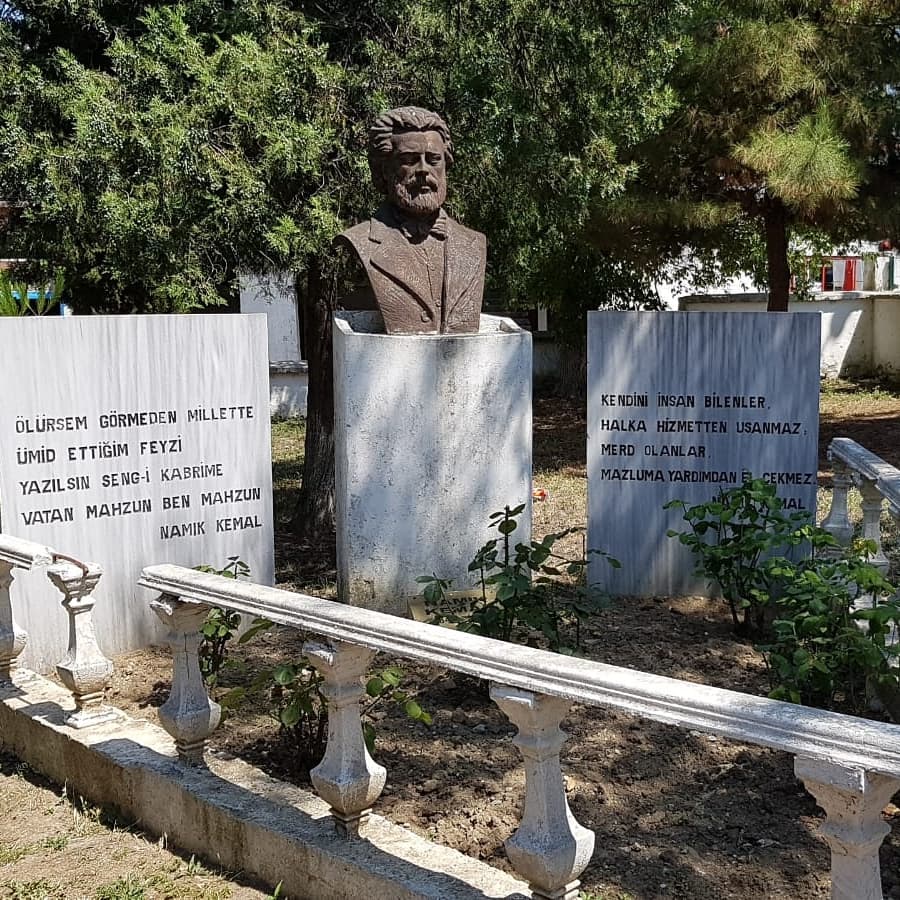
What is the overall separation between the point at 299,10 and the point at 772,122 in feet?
13.6

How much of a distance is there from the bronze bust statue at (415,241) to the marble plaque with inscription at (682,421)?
0.81m

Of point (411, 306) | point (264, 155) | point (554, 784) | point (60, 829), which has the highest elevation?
point (264, 155)

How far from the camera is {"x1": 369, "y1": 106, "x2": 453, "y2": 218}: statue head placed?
223 inches

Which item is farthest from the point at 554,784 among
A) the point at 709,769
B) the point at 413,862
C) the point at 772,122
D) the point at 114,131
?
the point at 772,122

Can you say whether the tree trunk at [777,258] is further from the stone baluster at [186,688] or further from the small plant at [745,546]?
the stone baluster at [186,688]

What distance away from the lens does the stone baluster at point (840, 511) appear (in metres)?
5.75

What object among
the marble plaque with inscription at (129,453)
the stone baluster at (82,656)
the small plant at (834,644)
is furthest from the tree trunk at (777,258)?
the stone baluster at (82,656)

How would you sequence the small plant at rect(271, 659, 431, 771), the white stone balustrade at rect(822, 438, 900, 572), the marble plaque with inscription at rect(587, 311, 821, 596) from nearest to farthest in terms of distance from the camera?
1. the small plant at rect(271, 659, 431, 771)
2. the white stone balustrade at rect(822, 438, 900, 572)
3. the marble plaque with inscription at rect(587, 311, 821, 596)

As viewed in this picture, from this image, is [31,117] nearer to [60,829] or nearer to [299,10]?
[299,10]

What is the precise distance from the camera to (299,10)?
291 inches

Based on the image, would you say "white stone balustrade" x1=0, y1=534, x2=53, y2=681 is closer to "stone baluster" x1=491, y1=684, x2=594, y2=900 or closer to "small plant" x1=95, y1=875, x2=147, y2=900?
"small plant" x1=95, y1=875, x2=147, y2=900

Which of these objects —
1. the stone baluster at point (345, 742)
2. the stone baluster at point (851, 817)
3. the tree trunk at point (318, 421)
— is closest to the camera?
the stone baluster at point (851, 817)

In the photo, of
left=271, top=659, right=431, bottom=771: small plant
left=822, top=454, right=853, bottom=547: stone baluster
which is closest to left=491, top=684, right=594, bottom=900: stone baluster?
left=271, top=659, right=431, bottom=771: small plant

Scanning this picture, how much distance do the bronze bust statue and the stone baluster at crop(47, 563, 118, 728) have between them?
7.55ft
